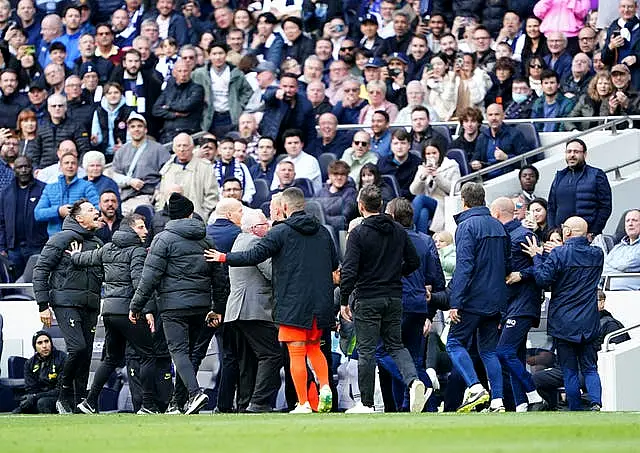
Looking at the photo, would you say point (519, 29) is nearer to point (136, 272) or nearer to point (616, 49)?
point (616, 49)

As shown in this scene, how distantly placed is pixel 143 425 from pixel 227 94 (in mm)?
10847

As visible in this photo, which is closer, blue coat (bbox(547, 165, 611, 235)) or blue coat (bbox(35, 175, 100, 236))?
blue coat (bbox(547, 165, 611, 235))

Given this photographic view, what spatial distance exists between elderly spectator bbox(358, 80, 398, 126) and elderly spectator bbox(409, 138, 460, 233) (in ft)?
5.61

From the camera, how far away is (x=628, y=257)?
18000mm

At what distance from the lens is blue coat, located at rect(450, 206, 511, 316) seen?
14.7 meters

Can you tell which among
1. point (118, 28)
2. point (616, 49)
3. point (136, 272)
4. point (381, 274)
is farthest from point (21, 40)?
point (381, 274)

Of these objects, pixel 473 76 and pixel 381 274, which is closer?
pixel 381 274

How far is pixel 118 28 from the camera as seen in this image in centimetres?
2619

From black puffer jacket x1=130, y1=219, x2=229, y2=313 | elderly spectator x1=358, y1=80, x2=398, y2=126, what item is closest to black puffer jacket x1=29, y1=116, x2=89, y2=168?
elderly spectator x1=358, y1=80, x2=398, y2=126

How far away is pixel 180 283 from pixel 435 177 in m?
5.51

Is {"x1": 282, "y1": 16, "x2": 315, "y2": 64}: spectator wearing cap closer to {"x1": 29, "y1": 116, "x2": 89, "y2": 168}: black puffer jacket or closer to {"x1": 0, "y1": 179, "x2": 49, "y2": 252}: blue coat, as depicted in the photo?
{"x1": 29, "y1": 116, "x2": 89, "y2": 168}: black puffer jacket

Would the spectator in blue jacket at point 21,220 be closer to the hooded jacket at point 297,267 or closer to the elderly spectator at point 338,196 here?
the elderly spectator at point 338,196

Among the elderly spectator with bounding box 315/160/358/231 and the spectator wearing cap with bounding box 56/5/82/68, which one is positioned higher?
the spectator wearing cap with bounding box 56/5/82/68

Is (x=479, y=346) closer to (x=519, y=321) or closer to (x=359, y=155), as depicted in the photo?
(x=519, y=321)
